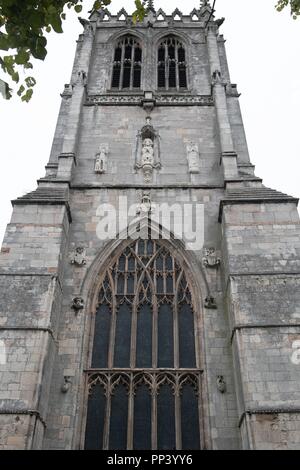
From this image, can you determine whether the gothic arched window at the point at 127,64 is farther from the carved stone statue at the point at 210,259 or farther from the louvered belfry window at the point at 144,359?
the carved stone statue at the point at 210,259

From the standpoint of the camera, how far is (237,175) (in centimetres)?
1316

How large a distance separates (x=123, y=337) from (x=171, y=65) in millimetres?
12458

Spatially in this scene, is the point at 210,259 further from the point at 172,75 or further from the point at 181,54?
the point at 181,54

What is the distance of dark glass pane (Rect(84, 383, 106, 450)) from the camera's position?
31.2 ft

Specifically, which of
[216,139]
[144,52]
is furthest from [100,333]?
[144,52]

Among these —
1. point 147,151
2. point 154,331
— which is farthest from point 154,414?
point 147,151

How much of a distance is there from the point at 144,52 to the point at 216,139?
6426mm

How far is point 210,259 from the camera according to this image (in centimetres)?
1186

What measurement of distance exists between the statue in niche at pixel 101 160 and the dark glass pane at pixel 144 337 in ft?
15.6

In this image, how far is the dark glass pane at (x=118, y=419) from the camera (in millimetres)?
9492

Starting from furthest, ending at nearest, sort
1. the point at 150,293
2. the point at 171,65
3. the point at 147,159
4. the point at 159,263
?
1. the point at 171,65
2. the point at 147,159
3. the point at 159,263
4. the point at 150,293

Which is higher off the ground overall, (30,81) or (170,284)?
(170,284)

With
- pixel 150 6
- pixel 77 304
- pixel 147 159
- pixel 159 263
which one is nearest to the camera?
pixel 77 304

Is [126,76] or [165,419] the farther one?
[126,76]
